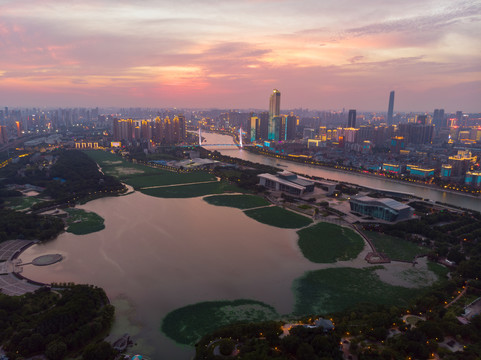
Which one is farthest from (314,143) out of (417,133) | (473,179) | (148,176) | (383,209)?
(383,209)

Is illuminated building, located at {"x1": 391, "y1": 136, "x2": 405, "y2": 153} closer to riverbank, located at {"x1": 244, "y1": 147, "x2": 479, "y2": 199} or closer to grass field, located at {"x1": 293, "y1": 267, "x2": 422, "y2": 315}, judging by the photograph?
riverbank, located at {"x1": 244, "y1": 147, "x2": 479, "y2": 199}

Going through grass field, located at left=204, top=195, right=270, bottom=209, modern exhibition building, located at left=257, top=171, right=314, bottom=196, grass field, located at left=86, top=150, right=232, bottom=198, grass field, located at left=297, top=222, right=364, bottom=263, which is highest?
modern exhibition building, located at left=257, top=171, right=314, bottom=196

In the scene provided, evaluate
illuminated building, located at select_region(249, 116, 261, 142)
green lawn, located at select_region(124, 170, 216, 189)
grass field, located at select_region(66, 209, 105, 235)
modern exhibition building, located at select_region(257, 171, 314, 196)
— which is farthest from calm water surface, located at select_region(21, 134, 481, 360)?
illuminated building, located at select_region(249, 116, 261, 142)

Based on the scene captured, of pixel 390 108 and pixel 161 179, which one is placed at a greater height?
pixel 390 108

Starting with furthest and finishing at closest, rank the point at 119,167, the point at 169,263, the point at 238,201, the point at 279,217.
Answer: the point at 119,167
the point at 238,201
the point at 279,217
the point at 169,263

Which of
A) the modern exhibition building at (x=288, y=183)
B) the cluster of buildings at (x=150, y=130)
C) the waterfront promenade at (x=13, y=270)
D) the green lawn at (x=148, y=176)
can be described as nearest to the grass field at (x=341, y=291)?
the waterfront promenade at (x=13, y=270)

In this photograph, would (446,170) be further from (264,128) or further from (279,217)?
(264,128)
